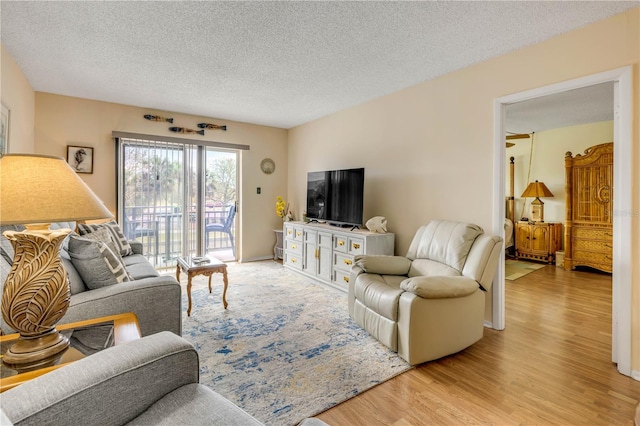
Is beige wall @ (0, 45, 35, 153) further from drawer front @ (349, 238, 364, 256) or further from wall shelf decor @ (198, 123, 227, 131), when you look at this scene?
drawer front @ (349, 238, 364, 256)

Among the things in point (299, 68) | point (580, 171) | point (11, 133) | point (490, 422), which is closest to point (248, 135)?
point (299, 68)

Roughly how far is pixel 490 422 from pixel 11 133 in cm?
448

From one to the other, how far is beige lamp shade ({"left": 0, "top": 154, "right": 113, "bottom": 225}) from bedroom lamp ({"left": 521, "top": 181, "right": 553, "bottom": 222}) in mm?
6636

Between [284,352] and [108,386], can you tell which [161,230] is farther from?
[108,386]

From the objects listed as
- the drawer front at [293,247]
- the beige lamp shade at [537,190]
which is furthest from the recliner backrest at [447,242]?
the beige lamp shade at [537,190]

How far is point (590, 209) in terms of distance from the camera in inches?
196

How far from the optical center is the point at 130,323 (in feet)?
4.78

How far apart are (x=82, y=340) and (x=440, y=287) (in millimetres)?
2065

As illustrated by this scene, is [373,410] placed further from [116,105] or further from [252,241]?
[116,105]

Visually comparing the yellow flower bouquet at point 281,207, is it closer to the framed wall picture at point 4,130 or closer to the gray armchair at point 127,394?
the framed wall picture at point 4,130

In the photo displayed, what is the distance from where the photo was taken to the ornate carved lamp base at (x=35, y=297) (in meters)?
1.09

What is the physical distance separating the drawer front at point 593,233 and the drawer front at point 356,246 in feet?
13.2

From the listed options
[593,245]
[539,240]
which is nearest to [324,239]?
[539,240]

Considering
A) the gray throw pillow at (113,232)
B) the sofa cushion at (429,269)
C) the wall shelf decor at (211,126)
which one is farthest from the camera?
→ the wall shelf decor at (211,126)
